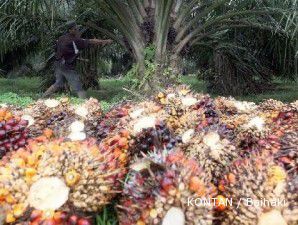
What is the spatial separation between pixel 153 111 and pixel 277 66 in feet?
23.6

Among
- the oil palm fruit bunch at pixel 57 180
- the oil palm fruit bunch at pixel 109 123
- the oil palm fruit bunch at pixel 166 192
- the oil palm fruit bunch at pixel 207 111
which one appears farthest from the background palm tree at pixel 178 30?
the oil palm fruit bunch at pixel 166 192

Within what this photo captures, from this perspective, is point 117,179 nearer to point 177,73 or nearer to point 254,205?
point 254,205

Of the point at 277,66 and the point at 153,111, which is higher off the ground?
the point at 153,111

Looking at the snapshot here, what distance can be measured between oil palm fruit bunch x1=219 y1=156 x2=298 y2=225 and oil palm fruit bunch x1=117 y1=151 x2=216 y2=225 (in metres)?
0.07

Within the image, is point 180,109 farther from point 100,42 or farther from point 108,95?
point 108,95

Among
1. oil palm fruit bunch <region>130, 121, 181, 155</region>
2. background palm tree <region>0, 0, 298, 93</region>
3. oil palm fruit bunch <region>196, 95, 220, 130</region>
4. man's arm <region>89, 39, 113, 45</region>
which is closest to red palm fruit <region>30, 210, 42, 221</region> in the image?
oil palm fruit bunch <region>130, 121, 181, 155</region>

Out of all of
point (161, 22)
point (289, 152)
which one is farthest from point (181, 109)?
point (161, 22)

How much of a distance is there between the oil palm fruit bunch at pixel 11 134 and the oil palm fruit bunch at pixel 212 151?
69 centimetres

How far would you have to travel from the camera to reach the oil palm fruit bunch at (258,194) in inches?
50.2

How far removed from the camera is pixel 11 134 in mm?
1877

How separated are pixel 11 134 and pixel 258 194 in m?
1.06

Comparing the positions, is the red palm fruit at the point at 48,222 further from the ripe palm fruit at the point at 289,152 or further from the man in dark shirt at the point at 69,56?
the man in dark shirt at the point at 69,56

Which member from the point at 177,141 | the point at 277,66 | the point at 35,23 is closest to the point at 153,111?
the point at 177,141

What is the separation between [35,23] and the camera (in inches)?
296
